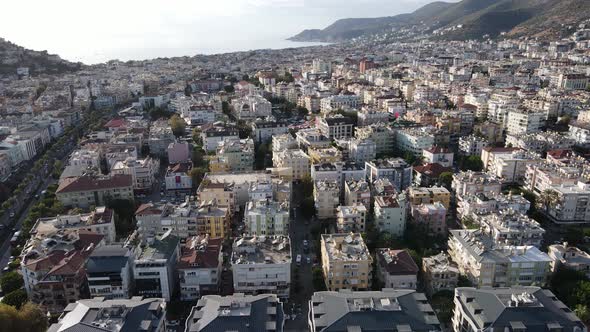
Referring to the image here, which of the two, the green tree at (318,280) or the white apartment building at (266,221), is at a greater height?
the white apartment building at (266,221)

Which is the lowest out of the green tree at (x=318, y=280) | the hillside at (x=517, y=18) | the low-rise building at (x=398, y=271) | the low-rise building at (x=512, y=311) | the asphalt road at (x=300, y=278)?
the asphalt road at (x=300, y=278)

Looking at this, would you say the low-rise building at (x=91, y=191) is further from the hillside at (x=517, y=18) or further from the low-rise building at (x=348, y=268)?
the hillside at (x=517, y=18)

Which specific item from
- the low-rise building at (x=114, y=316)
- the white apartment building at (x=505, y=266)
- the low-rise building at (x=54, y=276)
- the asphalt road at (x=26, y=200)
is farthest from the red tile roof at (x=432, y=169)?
the asphalt road at (x=26, y=200)

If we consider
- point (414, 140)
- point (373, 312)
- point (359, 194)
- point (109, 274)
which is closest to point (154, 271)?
point (109, 274)

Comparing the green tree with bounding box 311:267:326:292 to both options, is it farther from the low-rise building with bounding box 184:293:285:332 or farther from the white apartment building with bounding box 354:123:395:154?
the white apartment building with bounding box 354:123:395:154

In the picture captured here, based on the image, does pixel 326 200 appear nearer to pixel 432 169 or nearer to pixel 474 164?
pixel 432 169

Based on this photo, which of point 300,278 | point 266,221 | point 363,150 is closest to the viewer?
point 300,278

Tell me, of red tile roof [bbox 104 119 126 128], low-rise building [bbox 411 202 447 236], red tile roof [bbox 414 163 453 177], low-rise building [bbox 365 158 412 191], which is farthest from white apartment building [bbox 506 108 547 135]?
red tile roof [bbox 104 119 126 128]
